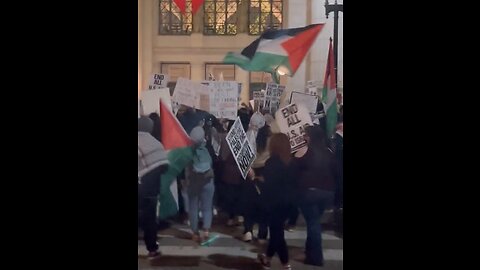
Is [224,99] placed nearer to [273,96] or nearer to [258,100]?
[258,100]

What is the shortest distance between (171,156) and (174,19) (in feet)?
3.79

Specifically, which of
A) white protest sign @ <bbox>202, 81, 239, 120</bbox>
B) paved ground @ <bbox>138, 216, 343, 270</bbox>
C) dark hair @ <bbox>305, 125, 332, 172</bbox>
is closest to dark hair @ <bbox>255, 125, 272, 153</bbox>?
white protest sign @ <bbox>202, 81, 239, 120</bbox>

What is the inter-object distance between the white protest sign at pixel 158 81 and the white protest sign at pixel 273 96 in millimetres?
857

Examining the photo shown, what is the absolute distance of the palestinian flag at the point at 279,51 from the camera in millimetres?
4734

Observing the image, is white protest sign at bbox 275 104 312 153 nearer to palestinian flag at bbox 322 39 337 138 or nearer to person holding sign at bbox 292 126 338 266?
person holding sign at bbox 292 126 338 266

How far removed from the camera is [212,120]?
482 cm

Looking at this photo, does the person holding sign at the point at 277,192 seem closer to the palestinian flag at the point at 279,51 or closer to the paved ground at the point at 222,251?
the paved ground at the point at 222,251

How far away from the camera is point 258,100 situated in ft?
15.7

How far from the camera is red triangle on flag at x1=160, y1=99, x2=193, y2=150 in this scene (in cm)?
477

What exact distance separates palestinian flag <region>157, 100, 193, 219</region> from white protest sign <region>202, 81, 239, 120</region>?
1.10ft

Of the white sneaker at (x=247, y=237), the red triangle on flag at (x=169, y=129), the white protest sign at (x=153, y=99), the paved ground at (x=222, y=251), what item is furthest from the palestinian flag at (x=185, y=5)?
the white sneaker at (x=247, y=237)
